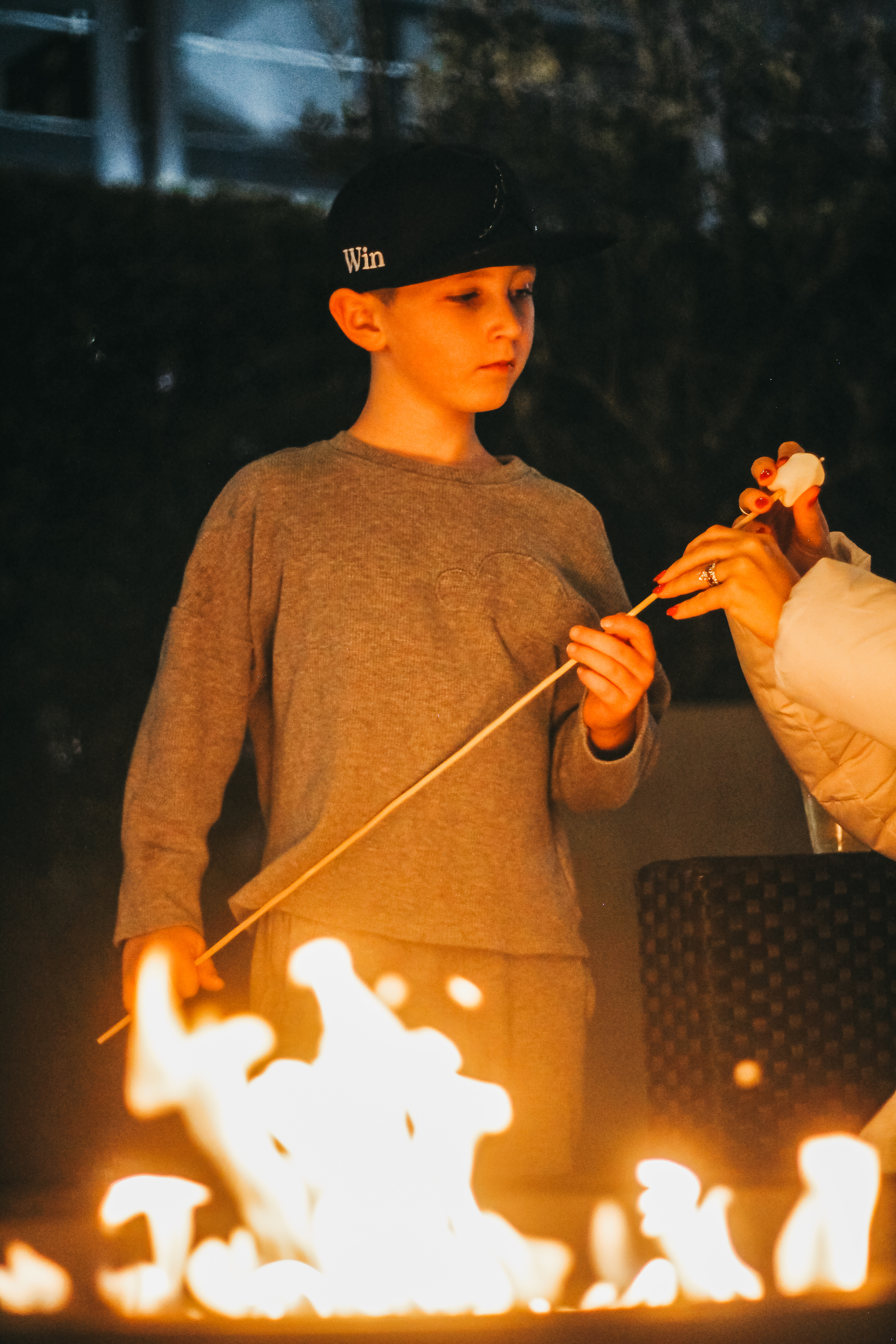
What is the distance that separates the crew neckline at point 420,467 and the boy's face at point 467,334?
0.25 ft

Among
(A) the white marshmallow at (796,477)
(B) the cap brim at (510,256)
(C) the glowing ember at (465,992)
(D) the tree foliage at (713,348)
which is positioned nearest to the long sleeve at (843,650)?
(A) the white marshmallow at (796,477)

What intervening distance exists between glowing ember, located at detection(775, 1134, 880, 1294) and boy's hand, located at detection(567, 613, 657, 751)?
544 mm

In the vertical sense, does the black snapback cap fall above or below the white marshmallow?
above

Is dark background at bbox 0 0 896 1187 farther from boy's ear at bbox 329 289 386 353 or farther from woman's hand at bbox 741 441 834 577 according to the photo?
woman's hand at bbox 741 441 834 577

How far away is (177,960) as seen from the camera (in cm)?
142

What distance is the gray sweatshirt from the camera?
1465 mm

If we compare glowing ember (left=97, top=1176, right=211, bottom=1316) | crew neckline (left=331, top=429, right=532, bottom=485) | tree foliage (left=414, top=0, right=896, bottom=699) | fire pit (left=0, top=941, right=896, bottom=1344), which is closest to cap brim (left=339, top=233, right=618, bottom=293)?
crew neckline (left=331, top=429, right=532, bottom=485)

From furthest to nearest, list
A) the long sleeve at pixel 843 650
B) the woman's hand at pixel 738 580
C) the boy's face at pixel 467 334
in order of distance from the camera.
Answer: the boy's face at pixel 467 334 → the woman's hand at pixel 738 580 → the long sleeve at pixel 843 650

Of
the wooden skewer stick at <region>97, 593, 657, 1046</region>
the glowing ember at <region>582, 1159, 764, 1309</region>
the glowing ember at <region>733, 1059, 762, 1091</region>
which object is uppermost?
the wooden skewer stick at <region>97, 593, 657, 1046</region>

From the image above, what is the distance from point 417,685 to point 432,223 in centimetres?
50

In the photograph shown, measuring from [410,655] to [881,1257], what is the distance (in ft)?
2.52

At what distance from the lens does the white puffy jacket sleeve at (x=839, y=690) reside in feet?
4.08

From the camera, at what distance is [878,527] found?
326cm

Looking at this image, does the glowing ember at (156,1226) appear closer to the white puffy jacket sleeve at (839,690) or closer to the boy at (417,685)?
the boy at (417,685)
